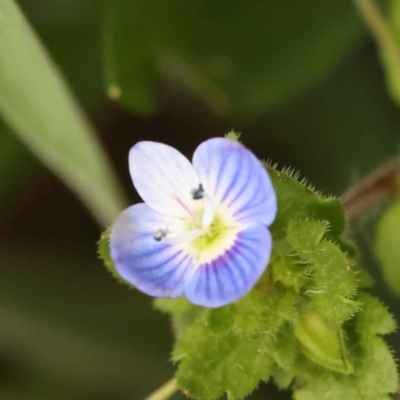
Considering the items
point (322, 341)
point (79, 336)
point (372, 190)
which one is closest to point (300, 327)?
point (322, 341)

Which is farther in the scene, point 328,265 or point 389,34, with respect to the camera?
point 389,34

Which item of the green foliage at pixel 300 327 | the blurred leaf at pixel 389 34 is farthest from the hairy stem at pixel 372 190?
the green foliage at pixel 300 327

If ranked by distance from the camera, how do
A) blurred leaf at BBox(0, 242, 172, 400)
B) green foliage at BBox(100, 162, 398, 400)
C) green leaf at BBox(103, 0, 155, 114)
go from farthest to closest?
blurred leaf at BBox(0, 242, 172, 400) → green leaf at BBox(103, 0, 155, 114) → green foliage at BBox(100, 162, 398, 400)

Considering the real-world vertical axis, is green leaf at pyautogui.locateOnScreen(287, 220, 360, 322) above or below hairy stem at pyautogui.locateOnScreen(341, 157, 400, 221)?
below

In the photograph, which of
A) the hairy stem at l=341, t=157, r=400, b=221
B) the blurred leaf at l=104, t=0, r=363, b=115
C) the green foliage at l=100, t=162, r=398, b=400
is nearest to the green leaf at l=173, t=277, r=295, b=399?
the green foliage at l=100, t=162, r=398, b=400

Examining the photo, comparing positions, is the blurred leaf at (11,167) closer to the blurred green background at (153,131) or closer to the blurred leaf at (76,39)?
the blurred green background at (153,131)

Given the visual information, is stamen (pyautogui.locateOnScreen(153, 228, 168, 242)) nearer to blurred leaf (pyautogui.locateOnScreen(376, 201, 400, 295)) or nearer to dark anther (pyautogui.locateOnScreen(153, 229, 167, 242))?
dark anther (pyautogui.locateOnScreen(153, 229, 167, 242))

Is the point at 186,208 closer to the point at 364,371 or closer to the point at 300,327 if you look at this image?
the point at 300,327
